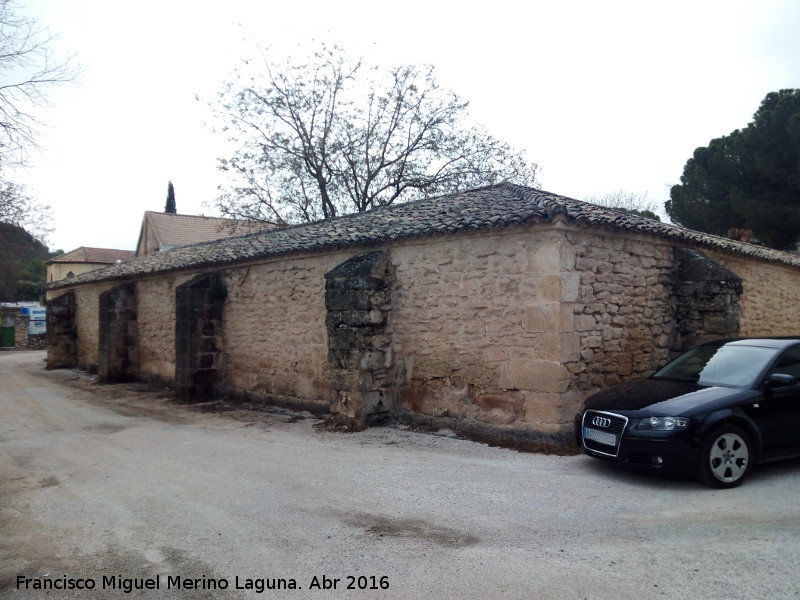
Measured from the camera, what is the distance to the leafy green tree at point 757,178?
19.0 metres

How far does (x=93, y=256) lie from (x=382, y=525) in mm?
53284

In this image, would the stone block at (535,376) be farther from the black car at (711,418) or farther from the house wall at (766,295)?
the house wall at (766,295)

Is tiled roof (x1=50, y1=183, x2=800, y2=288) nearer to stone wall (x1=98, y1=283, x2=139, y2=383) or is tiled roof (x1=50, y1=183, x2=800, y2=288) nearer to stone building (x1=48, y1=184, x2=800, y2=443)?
stone building (x1=48, y1=184, x2=800, y2=443)

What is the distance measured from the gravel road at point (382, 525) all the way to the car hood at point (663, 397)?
0.71 m

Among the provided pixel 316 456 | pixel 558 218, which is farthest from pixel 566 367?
pixel 316 456

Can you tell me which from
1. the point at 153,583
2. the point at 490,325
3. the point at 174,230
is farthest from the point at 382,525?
the point at 174,230

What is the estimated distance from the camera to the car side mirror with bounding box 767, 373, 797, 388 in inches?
214

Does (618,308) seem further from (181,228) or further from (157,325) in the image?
(181,228)

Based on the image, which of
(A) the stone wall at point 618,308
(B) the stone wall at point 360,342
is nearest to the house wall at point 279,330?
(B) the stone wall at point 360,342

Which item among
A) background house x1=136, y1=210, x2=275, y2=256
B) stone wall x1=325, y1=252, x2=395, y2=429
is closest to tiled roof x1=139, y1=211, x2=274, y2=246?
background house x1=136, y1=210, x2=275, y2=256

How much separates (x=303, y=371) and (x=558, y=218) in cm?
560

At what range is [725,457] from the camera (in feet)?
17.2

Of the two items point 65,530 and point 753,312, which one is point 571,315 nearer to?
point 65,530

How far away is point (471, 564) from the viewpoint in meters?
3.88
